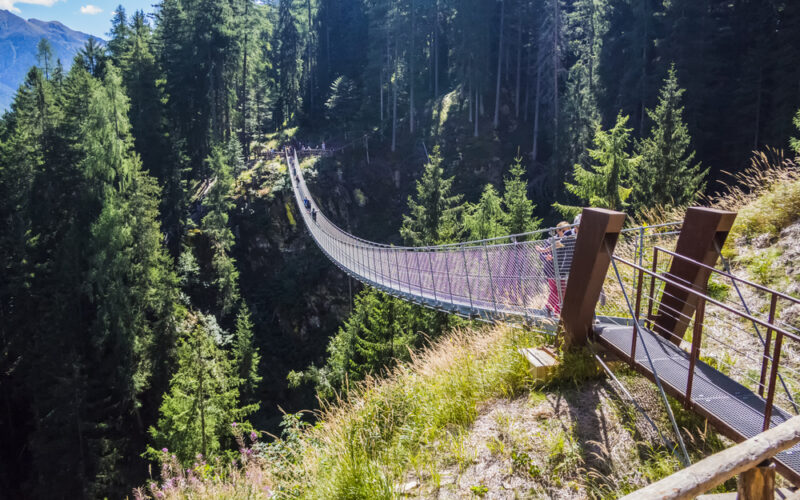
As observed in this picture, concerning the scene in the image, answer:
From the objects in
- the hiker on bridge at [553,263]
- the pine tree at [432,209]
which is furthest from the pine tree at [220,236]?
the hiker on bridge at [553,263]

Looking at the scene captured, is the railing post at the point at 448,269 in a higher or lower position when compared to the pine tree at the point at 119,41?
lower

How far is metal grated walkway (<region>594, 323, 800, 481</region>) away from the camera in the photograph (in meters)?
1.88

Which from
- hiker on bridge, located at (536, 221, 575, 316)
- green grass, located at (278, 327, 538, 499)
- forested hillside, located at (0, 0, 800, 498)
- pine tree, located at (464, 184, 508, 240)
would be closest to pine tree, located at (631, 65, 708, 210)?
forested hillside, located at (0, 0, 800, 498)

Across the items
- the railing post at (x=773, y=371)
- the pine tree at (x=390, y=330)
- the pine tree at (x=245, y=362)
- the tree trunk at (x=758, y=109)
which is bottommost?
the pine tree at (x=245, y=362)

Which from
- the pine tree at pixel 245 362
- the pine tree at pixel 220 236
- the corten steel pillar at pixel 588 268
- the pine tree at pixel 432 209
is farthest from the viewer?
the pine tree at pixel 220 236

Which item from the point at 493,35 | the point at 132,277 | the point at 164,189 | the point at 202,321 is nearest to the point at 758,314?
the point at 132,277

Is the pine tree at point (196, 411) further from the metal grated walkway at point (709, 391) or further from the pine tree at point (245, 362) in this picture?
the metal grated walkway at point (709, 391)

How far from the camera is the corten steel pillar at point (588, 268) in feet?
8.82

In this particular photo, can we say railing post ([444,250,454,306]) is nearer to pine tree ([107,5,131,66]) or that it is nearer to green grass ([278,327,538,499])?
green grass ([278,327,538,499])

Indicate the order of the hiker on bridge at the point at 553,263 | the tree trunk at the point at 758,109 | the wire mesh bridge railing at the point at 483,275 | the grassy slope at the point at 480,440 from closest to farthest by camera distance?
the grassy slope at the point at 480,440 < the hiker on bridge at the point at 553,263 < the wire mesh bridge railing at the point at 483,275 < the tree trunk at the point at 758,109

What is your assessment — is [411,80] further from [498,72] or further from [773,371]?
[773,371]

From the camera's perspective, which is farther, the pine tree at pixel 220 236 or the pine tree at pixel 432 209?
the pine tree at pixel 220 236

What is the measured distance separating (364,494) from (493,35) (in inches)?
1280

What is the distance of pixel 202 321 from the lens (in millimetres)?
20812
